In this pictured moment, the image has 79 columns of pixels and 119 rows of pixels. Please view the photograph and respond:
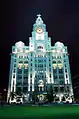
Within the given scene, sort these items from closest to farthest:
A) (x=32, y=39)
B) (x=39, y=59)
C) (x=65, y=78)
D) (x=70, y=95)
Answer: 1. (x=70, y=95)
2. (x=65, y=78)
3. (x=39, y=59)
4. (x=32, y=39)

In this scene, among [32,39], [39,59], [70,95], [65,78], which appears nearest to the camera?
[70,95]

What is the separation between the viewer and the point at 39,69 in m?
74.1

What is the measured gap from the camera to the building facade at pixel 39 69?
68.7 m

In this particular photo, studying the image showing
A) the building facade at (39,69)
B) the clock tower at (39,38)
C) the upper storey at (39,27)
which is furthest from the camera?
the upper storey at (39,27)

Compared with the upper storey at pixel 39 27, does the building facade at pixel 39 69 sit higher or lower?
lower

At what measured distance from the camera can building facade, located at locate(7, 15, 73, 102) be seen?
6869 cm

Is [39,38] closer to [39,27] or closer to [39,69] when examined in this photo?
[39,27]

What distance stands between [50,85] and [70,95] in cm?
Result: 957

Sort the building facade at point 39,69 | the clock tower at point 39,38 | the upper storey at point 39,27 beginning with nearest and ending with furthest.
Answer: the building facade at point 39,69, the clock tower at point 39,38, the upper storey at point 39,27

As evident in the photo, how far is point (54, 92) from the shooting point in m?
67.3

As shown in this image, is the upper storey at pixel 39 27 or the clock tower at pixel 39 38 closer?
the clock tower at pixel 39 38

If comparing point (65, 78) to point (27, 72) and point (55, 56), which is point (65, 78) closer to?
point (55, 56)

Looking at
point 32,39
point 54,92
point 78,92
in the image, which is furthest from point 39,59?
point 78,92

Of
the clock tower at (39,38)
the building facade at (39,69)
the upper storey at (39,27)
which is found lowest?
the building facade at (39,69)
